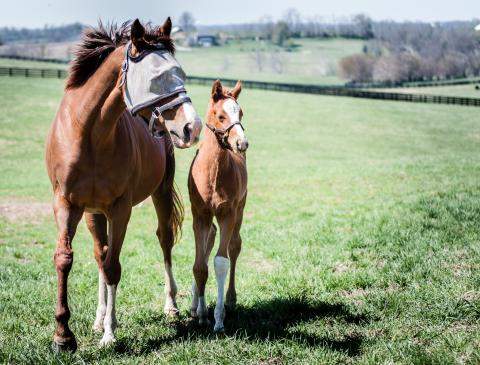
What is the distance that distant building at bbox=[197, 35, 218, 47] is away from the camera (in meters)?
189

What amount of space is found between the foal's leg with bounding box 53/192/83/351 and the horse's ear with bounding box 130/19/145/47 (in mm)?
1777

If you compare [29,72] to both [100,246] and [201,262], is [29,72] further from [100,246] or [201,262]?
[201,262]

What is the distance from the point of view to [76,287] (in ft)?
25.4

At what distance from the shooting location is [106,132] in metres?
5.24

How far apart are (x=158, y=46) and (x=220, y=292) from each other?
2789 millimetres

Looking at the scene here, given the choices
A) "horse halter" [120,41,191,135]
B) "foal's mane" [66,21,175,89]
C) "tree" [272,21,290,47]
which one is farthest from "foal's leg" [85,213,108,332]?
"tree" [272,21,290,47]

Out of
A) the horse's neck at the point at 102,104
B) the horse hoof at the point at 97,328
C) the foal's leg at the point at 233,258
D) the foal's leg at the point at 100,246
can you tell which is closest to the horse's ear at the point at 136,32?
the horse's neck at the point at 102,104

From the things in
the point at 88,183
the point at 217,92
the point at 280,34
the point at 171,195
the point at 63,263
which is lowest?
the point at 63,263

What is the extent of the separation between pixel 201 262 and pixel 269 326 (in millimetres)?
1050

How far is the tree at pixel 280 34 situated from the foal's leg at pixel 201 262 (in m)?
181

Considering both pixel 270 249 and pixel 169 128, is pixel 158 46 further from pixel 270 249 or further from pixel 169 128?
pixel 270 249

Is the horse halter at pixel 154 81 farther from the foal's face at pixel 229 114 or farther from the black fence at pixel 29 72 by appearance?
the black fence at pixel 29 72

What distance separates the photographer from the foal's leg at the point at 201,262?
5.93 m

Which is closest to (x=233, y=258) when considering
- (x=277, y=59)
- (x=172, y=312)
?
(x=172, y=312)
